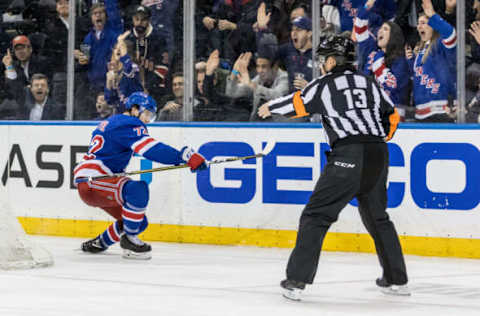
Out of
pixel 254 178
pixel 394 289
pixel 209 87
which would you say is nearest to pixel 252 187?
pixel 254 178

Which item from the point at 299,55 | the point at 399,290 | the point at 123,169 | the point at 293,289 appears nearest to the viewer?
the point at 293,289

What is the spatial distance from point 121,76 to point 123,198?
71.8 inches

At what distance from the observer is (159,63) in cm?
792

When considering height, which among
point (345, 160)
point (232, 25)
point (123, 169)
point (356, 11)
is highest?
point (356, 11)

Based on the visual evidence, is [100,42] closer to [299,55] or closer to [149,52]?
[149,52]

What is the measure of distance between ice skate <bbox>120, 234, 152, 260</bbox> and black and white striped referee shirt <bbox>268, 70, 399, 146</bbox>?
2.02m

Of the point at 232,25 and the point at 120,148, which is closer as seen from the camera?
the point at 120,148

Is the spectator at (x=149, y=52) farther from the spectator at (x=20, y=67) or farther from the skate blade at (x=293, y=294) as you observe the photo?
the skate blade at (x=293, y=294)

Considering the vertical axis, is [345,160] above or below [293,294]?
above

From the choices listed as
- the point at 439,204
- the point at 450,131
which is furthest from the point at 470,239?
the point at 450,131

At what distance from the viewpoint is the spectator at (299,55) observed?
7301 millimetres

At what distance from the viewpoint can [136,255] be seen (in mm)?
6656

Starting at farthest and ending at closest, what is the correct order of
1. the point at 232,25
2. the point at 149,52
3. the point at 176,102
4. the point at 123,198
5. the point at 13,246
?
the point at 149,52 < the point at 176,102 < the point at 232,25 < the point at 123,198 < the point at 13,246

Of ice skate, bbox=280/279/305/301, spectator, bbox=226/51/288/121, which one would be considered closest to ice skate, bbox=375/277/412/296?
ice skate, bbox=280/279/305/301
